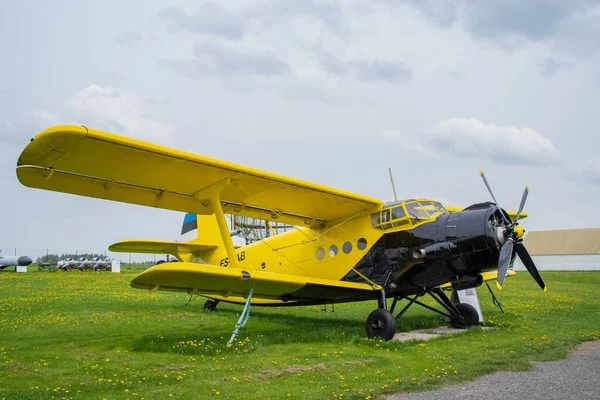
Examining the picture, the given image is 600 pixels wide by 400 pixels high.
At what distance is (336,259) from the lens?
12.1m

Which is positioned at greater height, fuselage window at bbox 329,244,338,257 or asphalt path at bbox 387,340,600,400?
fuselage window at bbox 329,244,338,257

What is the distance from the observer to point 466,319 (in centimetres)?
1252

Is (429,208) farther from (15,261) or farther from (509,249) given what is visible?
(15,261)

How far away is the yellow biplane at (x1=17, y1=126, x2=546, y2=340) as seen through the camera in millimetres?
8992

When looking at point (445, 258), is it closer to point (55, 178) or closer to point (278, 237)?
point (278, 237)

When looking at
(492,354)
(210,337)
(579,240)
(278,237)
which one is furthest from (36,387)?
(579,240)

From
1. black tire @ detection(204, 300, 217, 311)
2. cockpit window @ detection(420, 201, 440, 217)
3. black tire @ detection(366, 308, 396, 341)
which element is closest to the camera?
black tire @ detection(366, 308, 396, 341)

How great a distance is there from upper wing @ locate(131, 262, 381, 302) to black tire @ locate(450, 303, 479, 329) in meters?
2.55

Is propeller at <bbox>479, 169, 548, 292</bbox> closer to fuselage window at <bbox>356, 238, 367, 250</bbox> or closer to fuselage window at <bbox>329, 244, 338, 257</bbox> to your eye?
fuselage window at <bbox>356, 238, 367, 250</bbox>

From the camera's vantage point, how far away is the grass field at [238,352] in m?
6.31

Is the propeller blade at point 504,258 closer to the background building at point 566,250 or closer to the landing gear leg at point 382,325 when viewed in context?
the landing gear leg at point 382,325

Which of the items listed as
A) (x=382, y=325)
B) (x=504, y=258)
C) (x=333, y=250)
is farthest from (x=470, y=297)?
(x=382, y=325)

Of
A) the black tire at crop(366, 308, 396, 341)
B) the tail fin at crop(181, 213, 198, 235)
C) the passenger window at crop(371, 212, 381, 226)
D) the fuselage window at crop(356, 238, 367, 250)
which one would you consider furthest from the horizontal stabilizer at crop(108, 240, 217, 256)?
the black tire at crop(366, 308, 396, 341)

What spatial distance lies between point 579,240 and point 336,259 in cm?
7340
